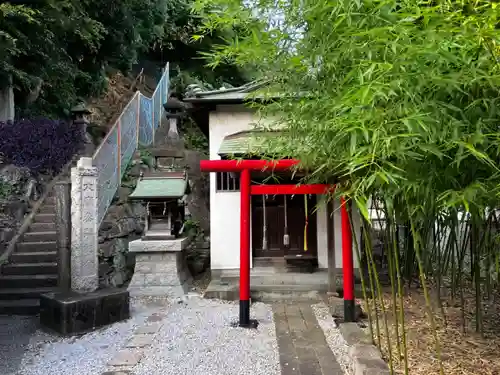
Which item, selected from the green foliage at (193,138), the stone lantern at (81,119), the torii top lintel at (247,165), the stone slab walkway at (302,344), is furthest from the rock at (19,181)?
the stone slab walkway at (302,344)

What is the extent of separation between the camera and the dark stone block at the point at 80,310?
4.69 metres

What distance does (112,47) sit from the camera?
10727 mm

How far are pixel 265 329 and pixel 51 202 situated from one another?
5.90 m

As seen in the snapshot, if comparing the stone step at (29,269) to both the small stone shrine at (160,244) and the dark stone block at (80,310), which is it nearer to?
the small stone shrine at (160,244)

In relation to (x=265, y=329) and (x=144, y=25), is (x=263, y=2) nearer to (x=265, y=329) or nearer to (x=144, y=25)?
(x=265, y=329)

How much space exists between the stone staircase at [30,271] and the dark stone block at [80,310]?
107 centimetres

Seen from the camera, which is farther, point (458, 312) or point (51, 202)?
point (51, 202)

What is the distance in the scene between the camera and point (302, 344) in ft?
14.1

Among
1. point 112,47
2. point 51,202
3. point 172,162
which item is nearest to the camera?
point 172,162

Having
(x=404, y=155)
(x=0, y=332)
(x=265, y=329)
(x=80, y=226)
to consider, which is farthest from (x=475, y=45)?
(x=0, y=332)

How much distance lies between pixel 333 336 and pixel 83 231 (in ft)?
11.8

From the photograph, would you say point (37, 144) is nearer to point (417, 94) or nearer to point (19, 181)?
point (19, 181)

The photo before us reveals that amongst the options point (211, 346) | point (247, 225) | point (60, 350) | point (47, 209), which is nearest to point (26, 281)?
point (47, 209)

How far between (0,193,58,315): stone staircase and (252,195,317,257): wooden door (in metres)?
3.66
